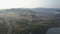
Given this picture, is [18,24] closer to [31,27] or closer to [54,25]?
[31,27]

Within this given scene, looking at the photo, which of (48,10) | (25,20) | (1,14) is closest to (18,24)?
(25,20)

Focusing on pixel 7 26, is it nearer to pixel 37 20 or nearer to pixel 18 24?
pixel 18 24

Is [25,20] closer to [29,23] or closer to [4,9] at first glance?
[29,23]

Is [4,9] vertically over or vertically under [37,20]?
over

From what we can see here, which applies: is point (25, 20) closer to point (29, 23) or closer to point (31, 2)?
point (29, 23)

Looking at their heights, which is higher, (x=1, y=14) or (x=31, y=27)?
(x=1, y=14)

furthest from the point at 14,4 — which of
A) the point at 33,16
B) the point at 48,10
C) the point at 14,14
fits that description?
the point at 48,10

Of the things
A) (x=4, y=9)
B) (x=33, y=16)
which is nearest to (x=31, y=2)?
(x=33, y=16)
